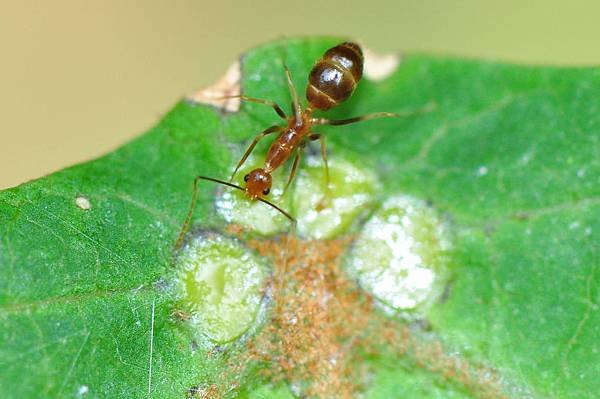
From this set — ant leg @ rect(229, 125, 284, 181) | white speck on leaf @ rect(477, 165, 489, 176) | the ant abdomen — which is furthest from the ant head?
white speck on leaf @ rect(477, 165, 489, 176)

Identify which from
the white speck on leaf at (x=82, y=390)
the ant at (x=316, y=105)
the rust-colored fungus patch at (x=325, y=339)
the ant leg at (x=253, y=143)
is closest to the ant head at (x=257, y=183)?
the ant at (x=316, y=105)

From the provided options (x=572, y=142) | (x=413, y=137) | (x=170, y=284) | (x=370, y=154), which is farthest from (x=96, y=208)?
(x=572, y=142)

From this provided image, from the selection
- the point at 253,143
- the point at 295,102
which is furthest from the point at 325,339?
the point at 295,102

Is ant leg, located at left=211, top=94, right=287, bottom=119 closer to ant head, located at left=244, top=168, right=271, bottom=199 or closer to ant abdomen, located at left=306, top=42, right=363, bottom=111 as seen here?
ant abdomen, located at left=306, top=42, right=363, bottom=111

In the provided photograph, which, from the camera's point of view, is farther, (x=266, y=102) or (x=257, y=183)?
(x=266, y=102)

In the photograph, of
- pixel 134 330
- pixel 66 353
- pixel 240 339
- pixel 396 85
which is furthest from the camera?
pixel 396 85

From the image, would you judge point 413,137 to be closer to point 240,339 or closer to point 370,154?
point 370,154

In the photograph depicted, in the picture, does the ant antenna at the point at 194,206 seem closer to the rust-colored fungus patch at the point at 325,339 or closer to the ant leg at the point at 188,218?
the ant leg at the point at 188,218

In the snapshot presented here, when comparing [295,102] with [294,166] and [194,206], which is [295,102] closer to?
[294,166]
